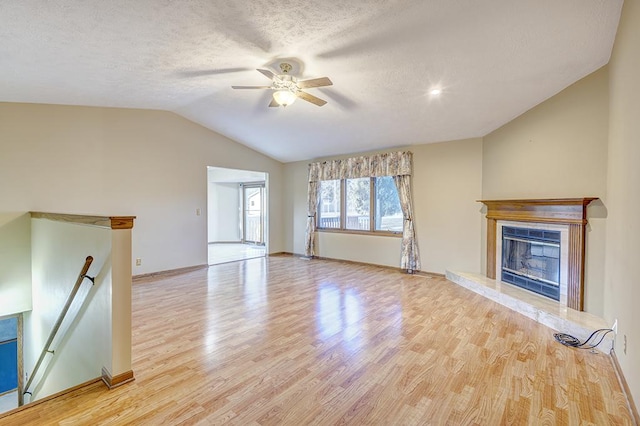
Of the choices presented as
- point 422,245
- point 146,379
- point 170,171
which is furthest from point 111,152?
point 422,245

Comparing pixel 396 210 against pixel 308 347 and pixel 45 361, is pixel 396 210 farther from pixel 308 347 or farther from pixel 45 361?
pixel 45 361

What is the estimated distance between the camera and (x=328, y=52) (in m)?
3.01

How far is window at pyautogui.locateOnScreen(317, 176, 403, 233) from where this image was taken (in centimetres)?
607

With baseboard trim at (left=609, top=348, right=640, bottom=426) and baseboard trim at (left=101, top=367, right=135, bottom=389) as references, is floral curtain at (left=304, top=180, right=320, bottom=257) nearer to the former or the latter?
baseboard trim at (left=101, top=367, right=135, bottom=389)

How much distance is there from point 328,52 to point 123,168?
13.2 ft

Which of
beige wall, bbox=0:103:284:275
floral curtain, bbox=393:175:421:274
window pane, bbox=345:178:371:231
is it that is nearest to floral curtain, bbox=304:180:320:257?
window pane, bbox=345:178:371:231

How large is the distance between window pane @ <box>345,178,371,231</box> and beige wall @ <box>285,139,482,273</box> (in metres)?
0.50

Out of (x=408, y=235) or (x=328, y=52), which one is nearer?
(x=328, y=52)

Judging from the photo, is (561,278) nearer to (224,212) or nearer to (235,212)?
(235,212)

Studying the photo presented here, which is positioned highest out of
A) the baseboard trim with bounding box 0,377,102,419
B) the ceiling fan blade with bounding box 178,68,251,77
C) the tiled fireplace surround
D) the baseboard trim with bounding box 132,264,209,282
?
the ceiling fan blade with bounding box 178,68,251,77

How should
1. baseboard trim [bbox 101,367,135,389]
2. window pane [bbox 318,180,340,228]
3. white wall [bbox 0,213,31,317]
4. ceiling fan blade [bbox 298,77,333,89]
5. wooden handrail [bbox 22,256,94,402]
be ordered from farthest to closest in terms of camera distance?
window pane [bbox 318,180,340,228] < white wall [bbox 0,213,31,317] < ceiling fan blade [bbox 298,77,333,89] < wooden handrail [bbox 22,256,94,402] < baseboard trim [bbox 101,367,135,389]

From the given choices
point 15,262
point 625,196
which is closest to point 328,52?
point 625,196

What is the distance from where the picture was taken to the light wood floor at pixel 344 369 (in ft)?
6.09

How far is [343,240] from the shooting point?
6.80 metres
